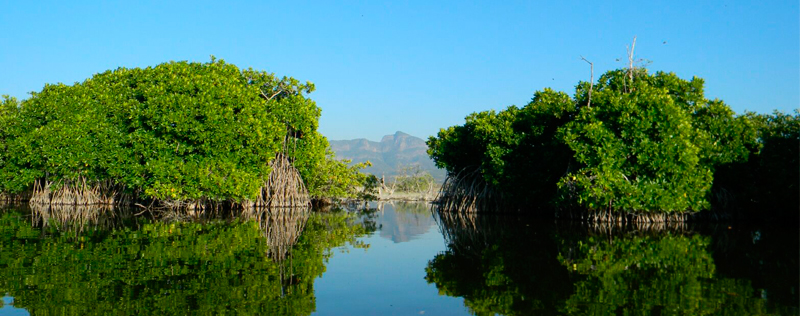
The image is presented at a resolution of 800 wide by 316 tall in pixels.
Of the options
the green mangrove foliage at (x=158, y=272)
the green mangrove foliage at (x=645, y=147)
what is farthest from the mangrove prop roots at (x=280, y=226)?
the green mangrove foliage at (x=645, y=147)

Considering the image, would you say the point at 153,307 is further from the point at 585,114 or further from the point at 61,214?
the point at 61,214

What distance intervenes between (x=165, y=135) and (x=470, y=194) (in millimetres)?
12609

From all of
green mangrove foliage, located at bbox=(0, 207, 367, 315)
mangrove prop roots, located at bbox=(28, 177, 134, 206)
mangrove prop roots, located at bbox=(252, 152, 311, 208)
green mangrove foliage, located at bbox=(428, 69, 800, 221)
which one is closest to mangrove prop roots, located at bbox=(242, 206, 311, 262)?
green mangrove foliage, located at bbox=(0, 207, 367, 315)

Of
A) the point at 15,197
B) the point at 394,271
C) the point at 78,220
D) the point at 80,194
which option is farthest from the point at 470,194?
the point at 15,197

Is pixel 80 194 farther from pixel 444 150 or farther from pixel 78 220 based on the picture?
pixel 444 150

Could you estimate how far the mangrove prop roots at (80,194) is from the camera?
91.3 ft

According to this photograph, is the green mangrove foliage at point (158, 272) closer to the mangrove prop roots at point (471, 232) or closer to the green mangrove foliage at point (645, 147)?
the mangrove prop roots at point (471, 232)

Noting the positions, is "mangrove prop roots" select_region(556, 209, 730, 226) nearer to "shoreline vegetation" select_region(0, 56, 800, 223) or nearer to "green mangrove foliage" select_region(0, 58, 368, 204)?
"shoreline vegetation" select_region(0, 56, 800, 223)

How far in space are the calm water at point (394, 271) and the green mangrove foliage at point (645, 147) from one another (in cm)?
153

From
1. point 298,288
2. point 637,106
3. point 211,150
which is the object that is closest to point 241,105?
point 211,150

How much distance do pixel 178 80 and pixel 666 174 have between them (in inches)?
680

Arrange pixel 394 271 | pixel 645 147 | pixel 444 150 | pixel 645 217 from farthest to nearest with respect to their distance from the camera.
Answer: pixel 444 150 → pixel 645 217 → pixel 645 147 → pixel 394 271

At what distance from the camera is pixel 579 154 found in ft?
60.6

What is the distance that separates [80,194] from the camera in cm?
2819
